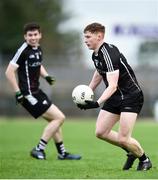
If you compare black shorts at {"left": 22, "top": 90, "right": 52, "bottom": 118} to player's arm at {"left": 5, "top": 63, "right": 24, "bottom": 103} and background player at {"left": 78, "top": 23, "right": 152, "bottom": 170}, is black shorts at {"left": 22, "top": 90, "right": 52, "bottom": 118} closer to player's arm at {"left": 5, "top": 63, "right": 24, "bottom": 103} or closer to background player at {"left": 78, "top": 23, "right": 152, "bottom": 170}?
player's arm at {"left": 5, "top": 63, "right": 24, "bottom": 103}

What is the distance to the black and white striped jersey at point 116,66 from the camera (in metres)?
11.5

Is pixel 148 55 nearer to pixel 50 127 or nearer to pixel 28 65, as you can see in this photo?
pixel 28 65

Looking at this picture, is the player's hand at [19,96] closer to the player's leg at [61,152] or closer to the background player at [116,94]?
the player's leg at [61,152]

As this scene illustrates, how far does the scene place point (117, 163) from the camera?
13375 millimetres

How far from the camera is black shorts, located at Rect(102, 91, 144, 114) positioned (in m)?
11.7

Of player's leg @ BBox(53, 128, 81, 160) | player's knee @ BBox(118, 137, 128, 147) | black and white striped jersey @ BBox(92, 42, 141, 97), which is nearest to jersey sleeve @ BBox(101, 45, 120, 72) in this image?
black and white striped jersey @ BBox(92, 42, 141, 97)

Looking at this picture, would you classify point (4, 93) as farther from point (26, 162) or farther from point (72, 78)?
point (26, 162)

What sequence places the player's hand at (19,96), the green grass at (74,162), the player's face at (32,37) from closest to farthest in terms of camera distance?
the green grass at (74,162) → the player's hand at (19,96) → the player's face at (32,37)

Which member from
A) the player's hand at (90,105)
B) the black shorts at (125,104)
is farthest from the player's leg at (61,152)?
the player's hand at (90,105)

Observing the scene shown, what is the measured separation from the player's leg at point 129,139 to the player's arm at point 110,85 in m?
0.50

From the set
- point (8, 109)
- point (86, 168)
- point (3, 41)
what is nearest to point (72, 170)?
point (86, 168)

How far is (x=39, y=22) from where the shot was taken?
61.8m

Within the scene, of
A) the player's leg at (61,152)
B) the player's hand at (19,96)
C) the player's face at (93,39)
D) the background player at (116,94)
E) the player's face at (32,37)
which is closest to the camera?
the background player at (116,94)

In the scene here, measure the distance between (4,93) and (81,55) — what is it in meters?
23.4
